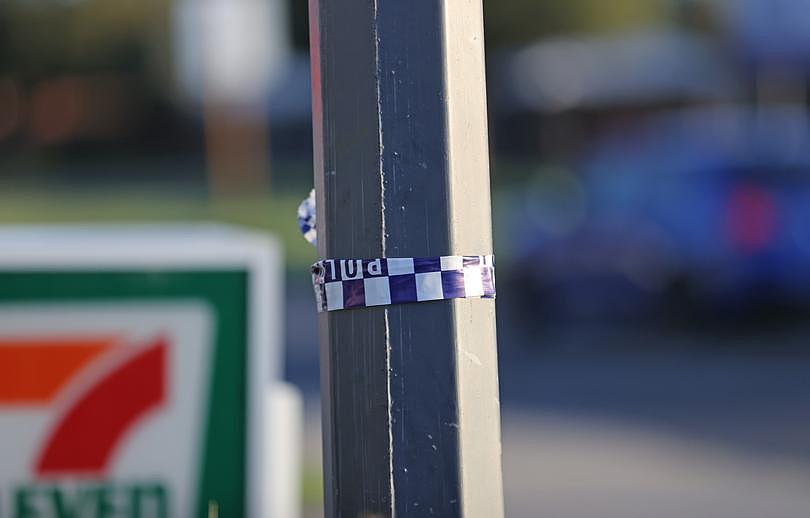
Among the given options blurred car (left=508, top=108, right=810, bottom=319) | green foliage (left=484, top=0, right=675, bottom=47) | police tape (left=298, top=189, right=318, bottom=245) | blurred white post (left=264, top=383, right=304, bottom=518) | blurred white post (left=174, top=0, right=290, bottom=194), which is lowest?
blurred white post (left=264, top=383, right=304, bottom=518)

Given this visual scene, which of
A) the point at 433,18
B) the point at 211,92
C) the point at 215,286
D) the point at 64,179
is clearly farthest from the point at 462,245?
the point at 64,179

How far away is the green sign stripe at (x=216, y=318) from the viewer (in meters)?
3.32

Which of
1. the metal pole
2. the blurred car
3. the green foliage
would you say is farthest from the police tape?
the green foliage

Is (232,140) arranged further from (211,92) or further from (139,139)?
(139,139)

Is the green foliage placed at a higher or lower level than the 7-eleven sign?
higher

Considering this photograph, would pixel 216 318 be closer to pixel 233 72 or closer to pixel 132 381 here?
pixel 132 381

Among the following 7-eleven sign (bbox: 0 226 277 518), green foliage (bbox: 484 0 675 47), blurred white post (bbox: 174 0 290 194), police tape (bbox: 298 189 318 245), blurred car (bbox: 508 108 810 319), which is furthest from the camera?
green foliage (bbox: 484 0 675 47)

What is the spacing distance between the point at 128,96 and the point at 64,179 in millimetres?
5572

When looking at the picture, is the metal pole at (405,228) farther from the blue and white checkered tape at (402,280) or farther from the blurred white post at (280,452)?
the blurred white post at (280,452)

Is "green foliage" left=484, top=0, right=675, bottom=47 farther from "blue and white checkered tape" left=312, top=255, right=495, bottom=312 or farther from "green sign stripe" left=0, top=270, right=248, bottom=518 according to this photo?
"blue and white checkered tape" left=312, top=255, right=495, bottom=312

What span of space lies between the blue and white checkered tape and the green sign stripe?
4.00 feet

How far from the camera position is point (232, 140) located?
1025 inches

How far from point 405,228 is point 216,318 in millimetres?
1322

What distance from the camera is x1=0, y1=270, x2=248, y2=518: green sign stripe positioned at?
332 cm
